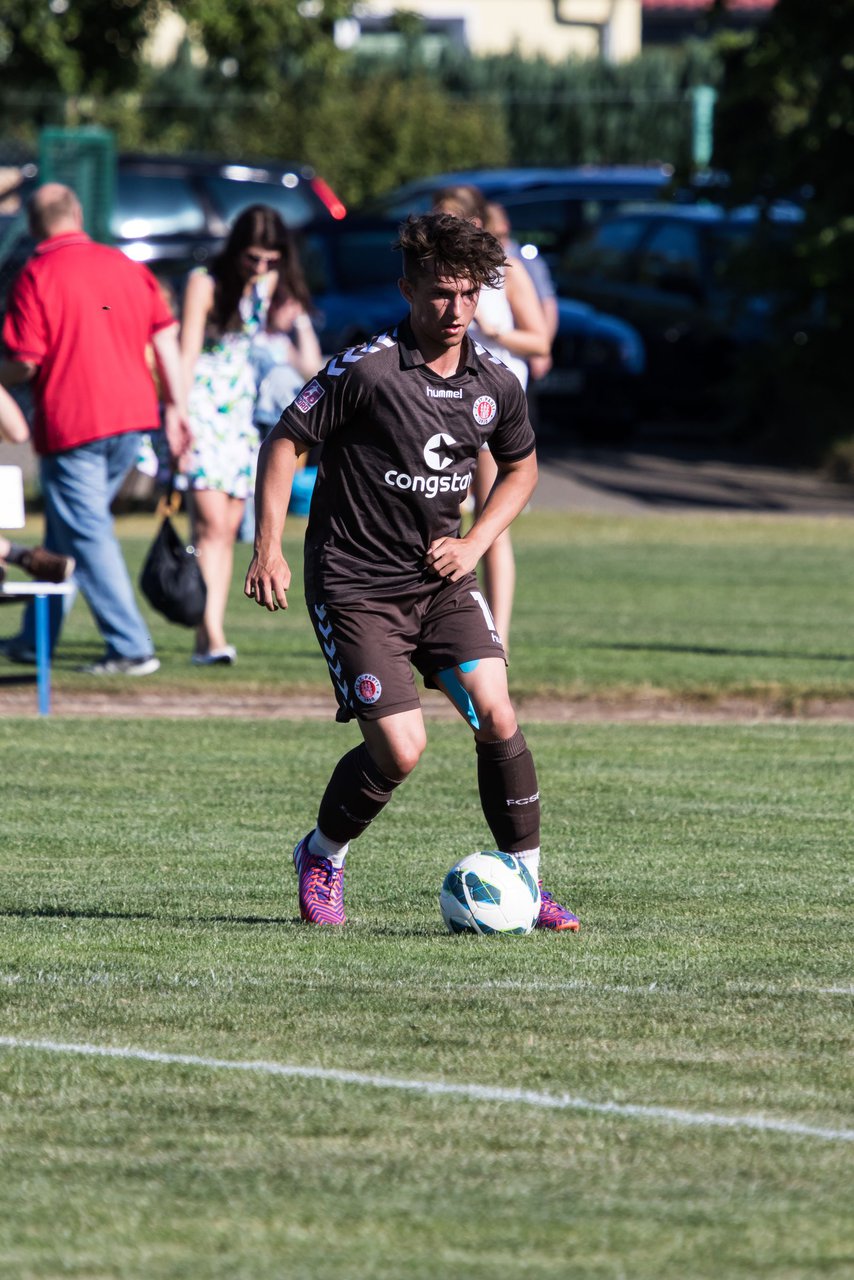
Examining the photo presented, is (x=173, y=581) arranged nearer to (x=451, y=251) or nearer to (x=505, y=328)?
(x=505, y=328)

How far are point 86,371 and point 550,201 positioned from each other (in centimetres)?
1402

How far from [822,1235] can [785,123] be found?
20.4m

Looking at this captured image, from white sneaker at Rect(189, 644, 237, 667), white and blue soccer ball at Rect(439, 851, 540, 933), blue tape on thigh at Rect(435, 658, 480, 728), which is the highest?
blue tape on thigh at Rect(435, 658, 480, 728)

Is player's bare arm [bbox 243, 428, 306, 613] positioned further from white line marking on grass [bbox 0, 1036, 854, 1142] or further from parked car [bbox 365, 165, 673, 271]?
parked car [bbox 365, 165, 673, 271]

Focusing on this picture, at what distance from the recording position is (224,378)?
1145cm

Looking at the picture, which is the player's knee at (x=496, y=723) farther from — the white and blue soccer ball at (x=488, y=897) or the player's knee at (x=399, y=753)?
the white and blue soccer ball at (x=488, y=897)

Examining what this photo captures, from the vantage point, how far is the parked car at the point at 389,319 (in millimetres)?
21734

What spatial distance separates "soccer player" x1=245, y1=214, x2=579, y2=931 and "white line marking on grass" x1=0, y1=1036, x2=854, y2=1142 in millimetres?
1372

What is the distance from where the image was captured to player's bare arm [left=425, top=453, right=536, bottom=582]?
237 inches

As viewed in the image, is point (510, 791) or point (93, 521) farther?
point (93, 521)

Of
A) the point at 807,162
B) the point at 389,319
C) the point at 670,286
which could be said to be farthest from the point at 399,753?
the point at 670,286

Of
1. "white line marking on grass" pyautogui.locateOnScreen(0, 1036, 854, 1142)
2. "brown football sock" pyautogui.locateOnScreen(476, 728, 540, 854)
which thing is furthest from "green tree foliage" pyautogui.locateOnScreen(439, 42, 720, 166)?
"white line marking on grass" pyautogui.locateOnScreen(0, 1036, 854, 1142)

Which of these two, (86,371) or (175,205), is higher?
(86,371)

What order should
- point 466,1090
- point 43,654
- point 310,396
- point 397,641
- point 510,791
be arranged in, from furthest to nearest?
point 43,654, point 510,791, point 397,641, point 310,396, point 466,1090
